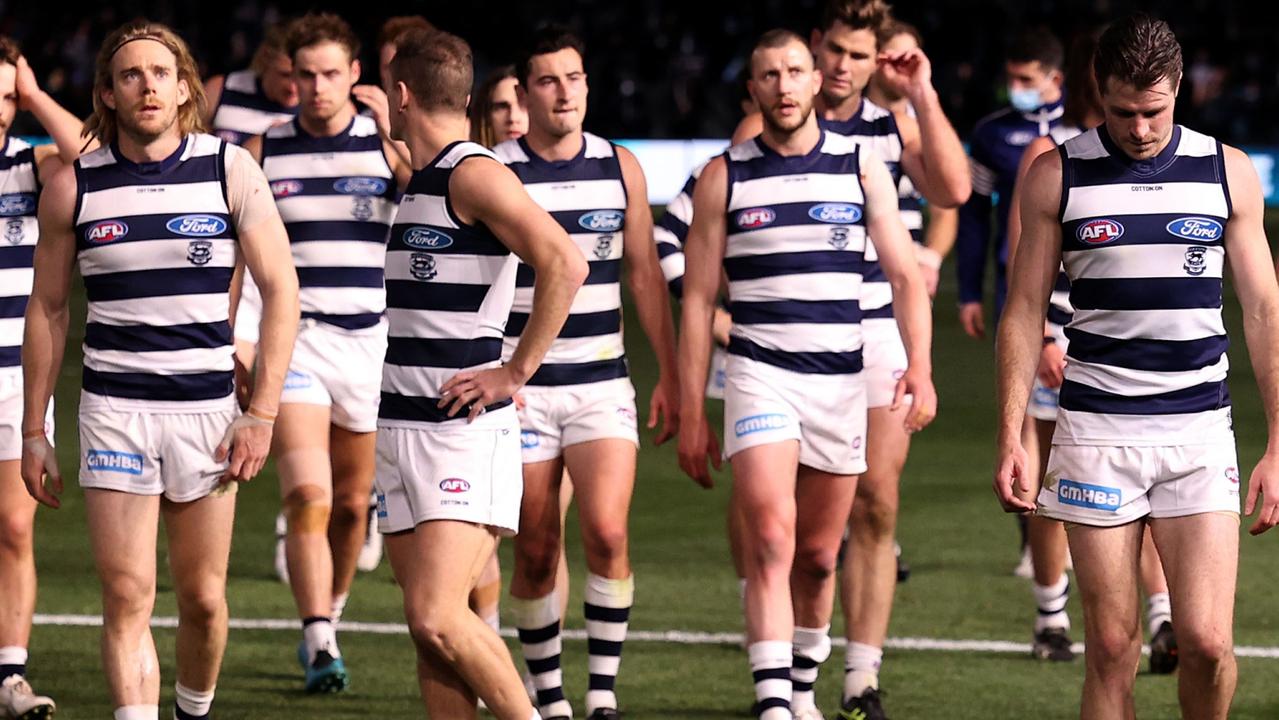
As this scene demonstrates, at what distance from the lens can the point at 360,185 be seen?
7586mm

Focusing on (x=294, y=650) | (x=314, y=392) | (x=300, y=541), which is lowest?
(x=294, y=650)

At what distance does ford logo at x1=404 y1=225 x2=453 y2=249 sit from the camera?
5.33 meters

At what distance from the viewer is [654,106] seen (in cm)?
2869

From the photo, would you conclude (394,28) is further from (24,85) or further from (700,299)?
(700,299)

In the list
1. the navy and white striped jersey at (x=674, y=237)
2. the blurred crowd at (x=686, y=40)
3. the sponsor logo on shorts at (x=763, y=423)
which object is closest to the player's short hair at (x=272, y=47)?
the navy and white striped jersey at (x=674, y=237)

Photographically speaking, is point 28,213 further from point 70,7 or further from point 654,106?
point 70,7

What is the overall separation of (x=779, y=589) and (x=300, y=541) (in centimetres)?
191

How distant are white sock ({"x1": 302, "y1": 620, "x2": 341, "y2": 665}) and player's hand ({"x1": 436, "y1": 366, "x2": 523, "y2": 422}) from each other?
2.17 m

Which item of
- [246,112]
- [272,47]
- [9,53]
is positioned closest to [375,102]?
[272,47]

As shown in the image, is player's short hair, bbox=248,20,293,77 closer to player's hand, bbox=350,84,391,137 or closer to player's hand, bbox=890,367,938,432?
player's hand, bbox=350,84,391,137

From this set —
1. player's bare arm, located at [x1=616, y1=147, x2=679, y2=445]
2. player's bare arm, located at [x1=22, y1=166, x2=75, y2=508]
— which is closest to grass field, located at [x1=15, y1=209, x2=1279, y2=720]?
player's bare arm, located at [x1=616, y1=147, x2=679, y2=445]

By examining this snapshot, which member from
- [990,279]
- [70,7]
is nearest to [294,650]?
[990,279]

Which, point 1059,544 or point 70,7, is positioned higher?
point 70,7

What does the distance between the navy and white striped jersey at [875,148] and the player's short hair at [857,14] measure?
290mm
